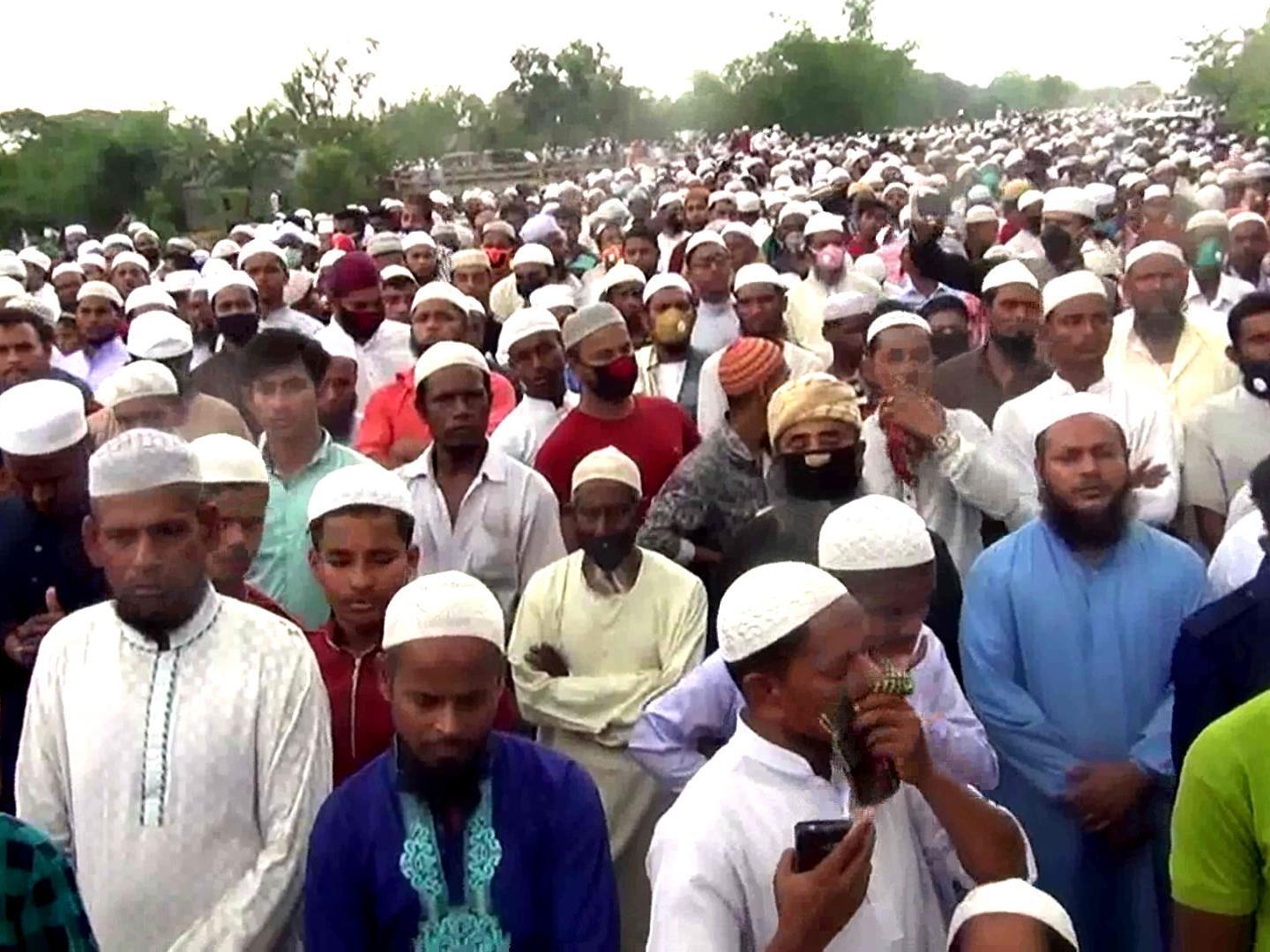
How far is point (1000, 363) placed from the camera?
623cm

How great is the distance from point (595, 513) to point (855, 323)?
2.41 meters

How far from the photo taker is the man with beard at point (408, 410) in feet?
19.8

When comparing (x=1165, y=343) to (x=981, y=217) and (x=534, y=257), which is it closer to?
(x=534, y=257)

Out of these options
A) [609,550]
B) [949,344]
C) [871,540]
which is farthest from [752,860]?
[949,344]

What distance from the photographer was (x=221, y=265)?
10422 millimetres

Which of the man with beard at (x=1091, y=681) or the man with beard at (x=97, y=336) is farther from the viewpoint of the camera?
the man with beard at (x=97, y=336)

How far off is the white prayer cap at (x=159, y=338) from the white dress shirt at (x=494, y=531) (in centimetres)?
219

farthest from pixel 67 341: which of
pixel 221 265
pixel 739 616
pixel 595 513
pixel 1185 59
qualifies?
pixel 1185 59

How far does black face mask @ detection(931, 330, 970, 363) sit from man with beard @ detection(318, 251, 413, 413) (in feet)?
8.25

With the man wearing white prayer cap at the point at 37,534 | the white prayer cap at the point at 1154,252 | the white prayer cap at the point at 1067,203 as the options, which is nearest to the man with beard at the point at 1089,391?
the white prayer cap at the point at 1154,252

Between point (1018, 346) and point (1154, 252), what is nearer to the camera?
point (1018, 346)

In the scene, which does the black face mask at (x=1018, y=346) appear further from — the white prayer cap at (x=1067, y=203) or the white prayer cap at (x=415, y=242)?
the white prayer cap at (x=415, y=242)

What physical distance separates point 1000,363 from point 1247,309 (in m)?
1.00

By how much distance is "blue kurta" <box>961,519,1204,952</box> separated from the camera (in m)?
4.05
